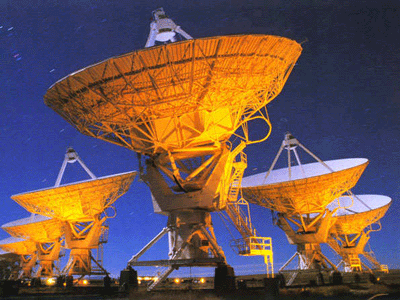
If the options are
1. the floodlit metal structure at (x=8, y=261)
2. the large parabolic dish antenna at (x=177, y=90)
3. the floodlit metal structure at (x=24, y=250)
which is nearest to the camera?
the large parabolic dish antenna at (x=177, y=90)

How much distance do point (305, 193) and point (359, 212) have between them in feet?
45.1

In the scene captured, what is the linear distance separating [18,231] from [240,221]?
32.4m

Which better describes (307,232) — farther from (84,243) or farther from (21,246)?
(21,246)

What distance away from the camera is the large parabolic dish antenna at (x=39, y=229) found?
4522cm

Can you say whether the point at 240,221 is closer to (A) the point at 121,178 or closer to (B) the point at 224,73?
(B) the point at 224,73

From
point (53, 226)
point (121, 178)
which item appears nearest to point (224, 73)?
point (121, 178)

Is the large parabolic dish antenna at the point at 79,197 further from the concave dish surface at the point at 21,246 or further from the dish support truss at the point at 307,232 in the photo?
the concave dish surface at the point at 21,246

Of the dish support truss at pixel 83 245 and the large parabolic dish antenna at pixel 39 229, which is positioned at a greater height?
the large parabolic dish antenna at pixel 39 229

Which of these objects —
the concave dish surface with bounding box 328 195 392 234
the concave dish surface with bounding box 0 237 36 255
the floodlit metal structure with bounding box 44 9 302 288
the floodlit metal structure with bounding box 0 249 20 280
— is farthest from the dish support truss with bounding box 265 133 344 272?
the floodlit metal structure with bounding box 0 249 20 280

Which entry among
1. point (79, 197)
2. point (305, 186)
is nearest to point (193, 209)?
point (305, 186)

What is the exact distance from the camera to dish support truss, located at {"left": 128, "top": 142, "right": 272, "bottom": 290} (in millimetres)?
21141

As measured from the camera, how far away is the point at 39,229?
149 ft

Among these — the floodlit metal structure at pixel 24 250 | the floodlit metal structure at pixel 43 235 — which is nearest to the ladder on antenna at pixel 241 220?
the floodlit metal structure at pixel 43 235

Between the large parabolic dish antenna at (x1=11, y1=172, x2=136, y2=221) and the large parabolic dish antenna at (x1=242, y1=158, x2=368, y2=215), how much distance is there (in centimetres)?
994
